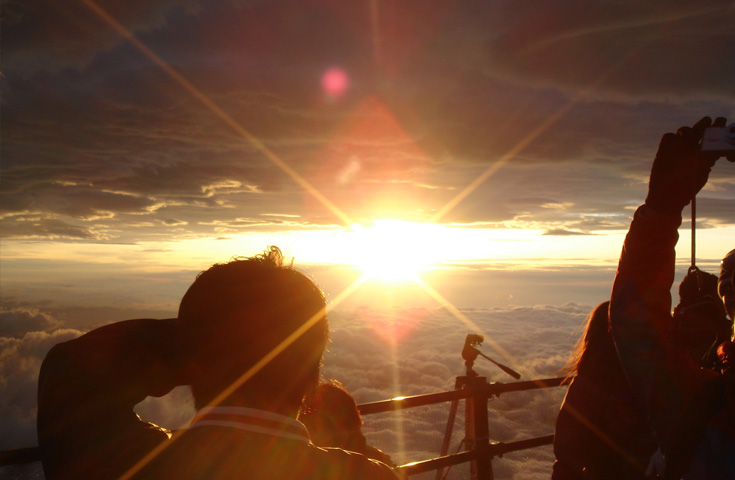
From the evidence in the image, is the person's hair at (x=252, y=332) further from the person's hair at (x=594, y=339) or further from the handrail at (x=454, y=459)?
the handrail at (x=454, y=459)

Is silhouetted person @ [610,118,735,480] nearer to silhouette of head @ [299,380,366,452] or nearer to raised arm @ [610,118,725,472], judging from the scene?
raised arm @ [610,118,725,472]

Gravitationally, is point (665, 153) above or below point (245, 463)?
above

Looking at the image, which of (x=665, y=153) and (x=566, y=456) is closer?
(x=665, y=153)

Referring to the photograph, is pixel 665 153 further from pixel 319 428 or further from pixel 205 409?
pixel 319 428

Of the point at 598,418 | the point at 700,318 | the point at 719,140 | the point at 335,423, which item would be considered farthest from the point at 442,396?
the point at 719,140

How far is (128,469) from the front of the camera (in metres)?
0.97

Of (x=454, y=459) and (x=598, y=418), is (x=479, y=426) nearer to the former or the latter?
(x=454, y=459)

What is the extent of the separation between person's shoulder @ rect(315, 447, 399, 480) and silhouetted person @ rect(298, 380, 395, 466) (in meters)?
1.08

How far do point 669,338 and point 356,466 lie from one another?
2.68 feet

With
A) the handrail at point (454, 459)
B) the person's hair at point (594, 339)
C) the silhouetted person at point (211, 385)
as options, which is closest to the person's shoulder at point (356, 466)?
the silhouetted person at point (211, 385)

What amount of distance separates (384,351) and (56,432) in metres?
174

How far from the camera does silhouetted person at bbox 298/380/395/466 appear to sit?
2096mm

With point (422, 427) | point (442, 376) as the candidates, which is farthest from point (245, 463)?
point (442, 376)

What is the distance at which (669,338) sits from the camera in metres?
1.12
